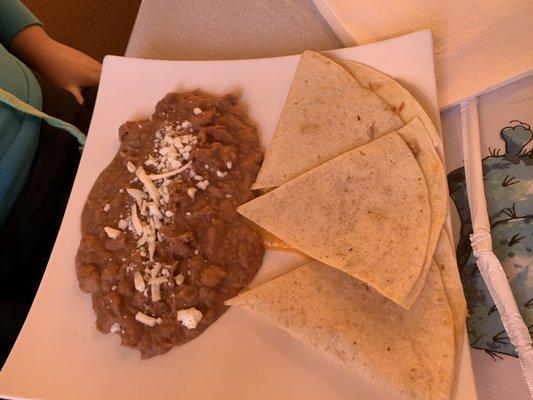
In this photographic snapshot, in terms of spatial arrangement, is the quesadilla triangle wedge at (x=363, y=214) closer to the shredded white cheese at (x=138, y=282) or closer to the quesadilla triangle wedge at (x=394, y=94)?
the quesadilla triangle wedge at (x=394, y=94)

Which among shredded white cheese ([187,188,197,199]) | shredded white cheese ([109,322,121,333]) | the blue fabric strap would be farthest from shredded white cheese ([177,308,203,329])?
the blue fabric strap

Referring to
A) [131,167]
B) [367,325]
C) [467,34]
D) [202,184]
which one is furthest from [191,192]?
[467,34]

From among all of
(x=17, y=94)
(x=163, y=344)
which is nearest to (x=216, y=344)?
(x=163, y=344)

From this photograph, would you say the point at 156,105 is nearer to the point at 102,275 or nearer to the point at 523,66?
the point at 102,275

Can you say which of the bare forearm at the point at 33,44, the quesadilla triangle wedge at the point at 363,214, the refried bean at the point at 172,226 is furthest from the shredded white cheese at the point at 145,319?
the bare forearm at the point at 33,44

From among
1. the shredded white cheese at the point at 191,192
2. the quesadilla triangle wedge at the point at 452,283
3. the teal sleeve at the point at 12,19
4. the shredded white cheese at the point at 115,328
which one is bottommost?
the shredded white cheese at the point at 115,328

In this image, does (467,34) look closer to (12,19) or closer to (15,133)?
(15,133)
